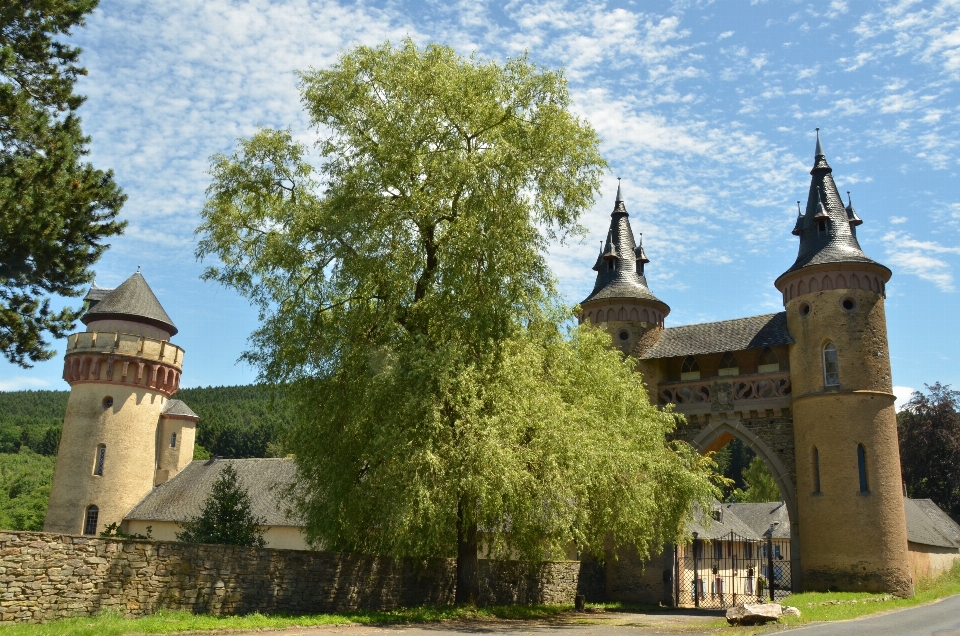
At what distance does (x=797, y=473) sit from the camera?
2869 cm

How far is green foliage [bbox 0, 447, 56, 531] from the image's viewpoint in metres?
49.6

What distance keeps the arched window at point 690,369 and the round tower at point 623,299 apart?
5.78 ft

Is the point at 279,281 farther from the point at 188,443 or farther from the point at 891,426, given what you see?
the point at 188,443

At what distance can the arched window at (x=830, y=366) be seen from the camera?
1105 inches

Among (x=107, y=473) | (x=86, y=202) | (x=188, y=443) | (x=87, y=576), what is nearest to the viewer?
(x=87, y=576)

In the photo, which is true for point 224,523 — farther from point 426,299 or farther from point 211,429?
point 211,429

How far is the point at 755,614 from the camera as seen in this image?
16688 millimetres

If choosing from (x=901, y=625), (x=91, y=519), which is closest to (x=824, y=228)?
(x=901, y=625)

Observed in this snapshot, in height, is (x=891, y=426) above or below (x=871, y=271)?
below

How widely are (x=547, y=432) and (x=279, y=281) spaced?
324 inches

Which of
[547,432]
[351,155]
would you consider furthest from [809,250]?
[351,155]

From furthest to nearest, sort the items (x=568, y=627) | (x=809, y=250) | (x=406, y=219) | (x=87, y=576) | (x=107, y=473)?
(x=107, y=473)
(x=809, y=250)
(x=406, y=219)
(x=568, y=627)
(x=87, y=576)

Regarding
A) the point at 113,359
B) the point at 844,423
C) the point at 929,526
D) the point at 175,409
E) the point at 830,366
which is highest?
the point at 113,359

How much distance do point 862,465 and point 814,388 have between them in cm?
310
